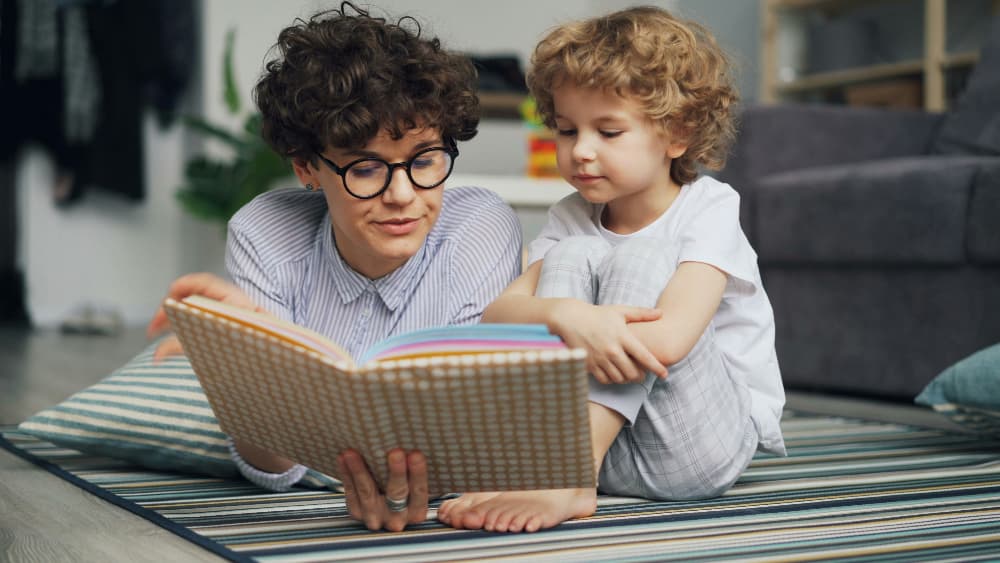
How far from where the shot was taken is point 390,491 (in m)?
1.04

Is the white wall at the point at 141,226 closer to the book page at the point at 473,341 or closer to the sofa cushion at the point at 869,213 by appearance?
the sofa cushion at the point at 869,213

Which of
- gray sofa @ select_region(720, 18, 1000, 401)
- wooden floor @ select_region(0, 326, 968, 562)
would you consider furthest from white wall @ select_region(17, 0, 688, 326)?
wooden floor @ select_region(0, 326, 968, 562)

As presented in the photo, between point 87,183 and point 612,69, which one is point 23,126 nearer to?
point 87,183

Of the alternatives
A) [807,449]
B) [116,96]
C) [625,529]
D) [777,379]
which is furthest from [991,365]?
[116,96]

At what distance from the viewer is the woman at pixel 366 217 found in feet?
3.70

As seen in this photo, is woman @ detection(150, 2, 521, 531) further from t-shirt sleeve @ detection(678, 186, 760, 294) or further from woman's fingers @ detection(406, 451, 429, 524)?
t-shirt sleeve @ detection(678, 186, 760, 294)

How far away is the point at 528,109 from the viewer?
2.86 meters

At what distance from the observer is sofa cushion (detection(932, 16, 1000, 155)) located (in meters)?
2.46

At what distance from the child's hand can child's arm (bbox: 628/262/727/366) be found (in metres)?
0.01

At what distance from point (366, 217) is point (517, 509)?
1.12 ft

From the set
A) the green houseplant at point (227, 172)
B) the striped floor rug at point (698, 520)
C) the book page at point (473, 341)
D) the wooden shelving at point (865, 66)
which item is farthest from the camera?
the green houseplant at point (227, 172)

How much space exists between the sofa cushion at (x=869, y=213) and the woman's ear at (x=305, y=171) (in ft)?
4.58

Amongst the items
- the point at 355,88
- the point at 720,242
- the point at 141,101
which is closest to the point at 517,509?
the point at 720,242

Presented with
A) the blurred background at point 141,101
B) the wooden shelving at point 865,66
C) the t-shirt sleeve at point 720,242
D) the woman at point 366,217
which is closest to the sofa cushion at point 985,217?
the t-shirt sleeve at point 720,242
